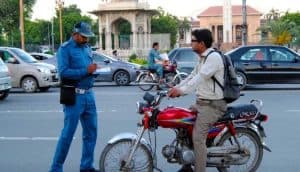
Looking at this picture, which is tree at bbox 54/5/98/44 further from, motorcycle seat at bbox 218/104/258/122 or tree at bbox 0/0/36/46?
motorcycle seat at bbox 218/104/258/122

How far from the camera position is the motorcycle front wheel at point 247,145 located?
654cm

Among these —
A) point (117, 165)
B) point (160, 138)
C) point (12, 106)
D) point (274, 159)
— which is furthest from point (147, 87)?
point (117, 165)

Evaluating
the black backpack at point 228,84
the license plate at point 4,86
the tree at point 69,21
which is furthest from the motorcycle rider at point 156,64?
the tree at point 69,21

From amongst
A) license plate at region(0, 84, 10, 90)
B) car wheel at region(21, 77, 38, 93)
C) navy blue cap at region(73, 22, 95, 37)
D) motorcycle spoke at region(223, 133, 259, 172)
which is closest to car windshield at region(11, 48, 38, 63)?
car wheel at region(21, 77, 38, 93)

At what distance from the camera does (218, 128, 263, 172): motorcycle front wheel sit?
21.5ft

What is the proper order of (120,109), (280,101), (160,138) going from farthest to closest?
(280,101) → (120,109) → (160,138)

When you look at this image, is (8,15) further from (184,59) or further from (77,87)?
(77,87)

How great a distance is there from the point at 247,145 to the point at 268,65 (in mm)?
13351

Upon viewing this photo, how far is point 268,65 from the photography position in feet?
64.7

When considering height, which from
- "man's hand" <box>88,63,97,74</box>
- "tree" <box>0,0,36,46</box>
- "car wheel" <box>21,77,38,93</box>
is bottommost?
"car wheel" <box>21,77,38,93</box>

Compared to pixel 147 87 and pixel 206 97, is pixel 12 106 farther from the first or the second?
pixel 206 97

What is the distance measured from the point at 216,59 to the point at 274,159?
254 cm

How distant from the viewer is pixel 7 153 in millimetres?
8875

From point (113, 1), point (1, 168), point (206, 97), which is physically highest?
point (113, 1)
